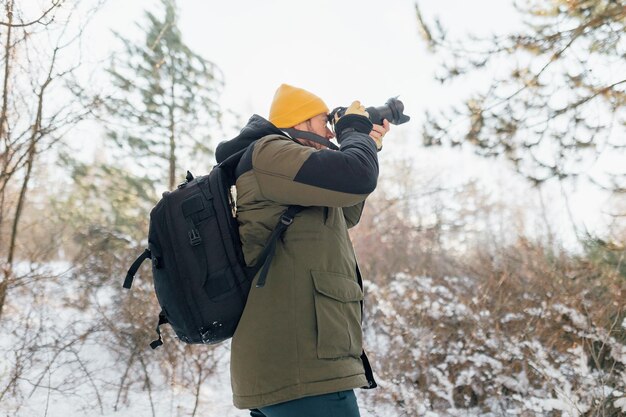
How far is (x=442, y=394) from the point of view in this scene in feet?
15.1

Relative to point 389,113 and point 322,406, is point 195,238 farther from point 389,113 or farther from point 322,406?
point 389,113

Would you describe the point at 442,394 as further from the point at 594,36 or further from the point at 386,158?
the point at 386,158

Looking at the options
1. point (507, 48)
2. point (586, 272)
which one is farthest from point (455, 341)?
point (507, 48)

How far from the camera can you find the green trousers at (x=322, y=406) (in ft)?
4.83

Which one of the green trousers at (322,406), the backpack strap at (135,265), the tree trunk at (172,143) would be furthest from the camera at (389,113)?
the tree trunk at (172,143)

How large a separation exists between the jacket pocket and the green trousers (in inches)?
4.2

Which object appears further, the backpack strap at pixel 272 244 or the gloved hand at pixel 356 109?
the gloved hand at pixel 356 109

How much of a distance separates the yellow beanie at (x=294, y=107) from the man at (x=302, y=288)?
17 cm

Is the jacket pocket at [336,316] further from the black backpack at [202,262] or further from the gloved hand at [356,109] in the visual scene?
the gloved hand at [356,109]

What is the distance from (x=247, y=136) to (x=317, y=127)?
0.29m

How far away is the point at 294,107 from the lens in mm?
1900

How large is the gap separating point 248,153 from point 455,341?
13.9ft

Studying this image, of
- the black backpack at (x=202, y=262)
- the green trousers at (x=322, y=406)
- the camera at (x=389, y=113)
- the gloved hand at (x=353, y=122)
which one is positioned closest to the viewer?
the green trousers at (x=322, y=406)

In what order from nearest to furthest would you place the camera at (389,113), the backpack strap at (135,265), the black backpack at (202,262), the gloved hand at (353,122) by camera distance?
1. the black backpack at (202,262)
2. the backpack strap at (135,265)
3. the gloved hand at (353,122)
4. the camera at (389,113)
